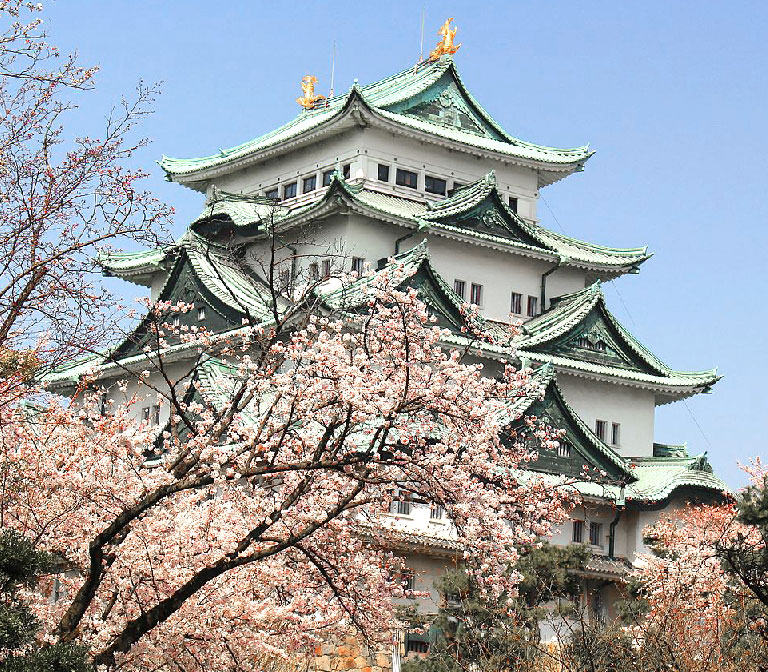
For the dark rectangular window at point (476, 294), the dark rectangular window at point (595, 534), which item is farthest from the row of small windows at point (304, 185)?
the dark rectangular window at point (595, 534)

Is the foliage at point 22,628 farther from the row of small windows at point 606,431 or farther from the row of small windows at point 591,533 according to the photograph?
the row of small windows at point 606,431

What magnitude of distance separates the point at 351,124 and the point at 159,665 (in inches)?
1384

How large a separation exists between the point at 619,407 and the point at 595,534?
631 cm

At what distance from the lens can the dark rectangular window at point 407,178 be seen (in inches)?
1972

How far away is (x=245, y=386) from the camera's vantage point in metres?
16.1

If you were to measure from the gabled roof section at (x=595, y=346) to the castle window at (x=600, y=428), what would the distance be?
1937 millimetres

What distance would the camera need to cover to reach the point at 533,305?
50.8 metres

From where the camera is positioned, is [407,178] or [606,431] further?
[407,178]

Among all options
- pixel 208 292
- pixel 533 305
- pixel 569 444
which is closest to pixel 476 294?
pixel 533 305

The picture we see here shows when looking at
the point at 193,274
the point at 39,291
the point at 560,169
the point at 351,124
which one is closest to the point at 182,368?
the point at 193,274

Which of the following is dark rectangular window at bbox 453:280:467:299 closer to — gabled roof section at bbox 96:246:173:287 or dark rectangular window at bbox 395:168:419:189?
dark rectangular window at bbox 395:168:419:189

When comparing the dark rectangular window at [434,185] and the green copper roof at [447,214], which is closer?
the green copper roof at [447,214]

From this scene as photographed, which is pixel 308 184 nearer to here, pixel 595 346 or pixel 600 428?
pixel 595 346

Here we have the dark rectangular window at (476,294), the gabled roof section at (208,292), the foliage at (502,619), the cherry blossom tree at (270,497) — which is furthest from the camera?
the dark rectangular window at (476,294)
